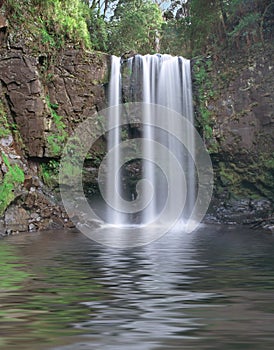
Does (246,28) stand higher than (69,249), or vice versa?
(246,28)

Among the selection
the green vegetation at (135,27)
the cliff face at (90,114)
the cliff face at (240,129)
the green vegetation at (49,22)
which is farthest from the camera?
the green vegetation at (135,27)

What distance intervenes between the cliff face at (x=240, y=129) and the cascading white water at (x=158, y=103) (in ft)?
2.57

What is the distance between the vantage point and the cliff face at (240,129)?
21.8 metres

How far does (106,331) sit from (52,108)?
18696 mm

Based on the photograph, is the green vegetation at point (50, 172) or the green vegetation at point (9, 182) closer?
the green vegetation at point (9, 182)

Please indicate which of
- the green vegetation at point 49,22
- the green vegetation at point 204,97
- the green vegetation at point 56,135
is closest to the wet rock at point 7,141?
the green vegetation at point 56,135

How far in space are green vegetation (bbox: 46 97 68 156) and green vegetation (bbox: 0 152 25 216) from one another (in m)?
2.37

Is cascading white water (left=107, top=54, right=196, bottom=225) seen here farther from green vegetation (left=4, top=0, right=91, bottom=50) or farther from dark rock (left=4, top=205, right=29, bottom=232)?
dark rock (left=4, top=205, right=29, bottom=232)

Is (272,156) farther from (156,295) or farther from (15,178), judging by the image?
(156,295)

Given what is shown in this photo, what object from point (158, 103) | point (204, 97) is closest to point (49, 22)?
point (158, 103)

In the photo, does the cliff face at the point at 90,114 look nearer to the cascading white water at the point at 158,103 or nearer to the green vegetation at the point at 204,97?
the green vegetation at the point at 204,97

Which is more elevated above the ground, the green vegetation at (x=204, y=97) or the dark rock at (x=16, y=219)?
the green vegetation at (x=204, y=97)

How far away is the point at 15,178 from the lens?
18.6m

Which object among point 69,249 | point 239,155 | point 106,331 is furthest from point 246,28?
point 106,331
